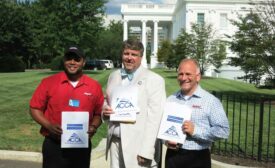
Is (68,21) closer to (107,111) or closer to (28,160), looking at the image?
(28,160)

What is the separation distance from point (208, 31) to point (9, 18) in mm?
29053

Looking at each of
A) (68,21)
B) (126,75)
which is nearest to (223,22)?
(68,21)

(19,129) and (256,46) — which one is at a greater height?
(256,46)

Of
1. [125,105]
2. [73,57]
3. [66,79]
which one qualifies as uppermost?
[73,57]

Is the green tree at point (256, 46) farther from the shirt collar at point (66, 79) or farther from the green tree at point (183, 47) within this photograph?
the green tree at point (183, 47)

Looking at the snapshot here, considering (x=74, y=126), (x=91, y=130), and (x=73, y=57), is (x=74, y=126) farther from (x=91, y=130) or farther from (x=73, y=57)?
(x=73, y=57)

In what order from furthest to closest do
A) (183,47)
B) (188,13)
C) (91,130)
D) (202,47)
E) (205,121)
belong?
(188,13), (183,47), (202,47), (91,130), (205,121)

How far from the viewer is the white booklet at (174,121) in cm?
409

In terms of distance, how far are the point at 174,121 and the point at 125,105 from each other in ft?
A: 1.64

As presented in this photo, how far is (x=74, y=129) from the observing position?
14.5 ft

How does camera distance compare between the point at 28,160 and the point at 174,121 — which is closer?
the point at 174,121

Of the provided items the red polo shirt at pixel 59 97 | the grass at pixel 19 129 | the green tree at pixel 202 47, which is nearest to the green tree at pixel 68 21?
the green tree at pixel 202 47

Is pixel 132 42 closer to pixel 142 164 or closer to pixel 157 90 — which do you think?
pixel 157 90

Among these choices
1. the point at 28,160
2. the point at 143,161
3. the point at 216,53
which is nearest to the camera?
the point at 143,161
